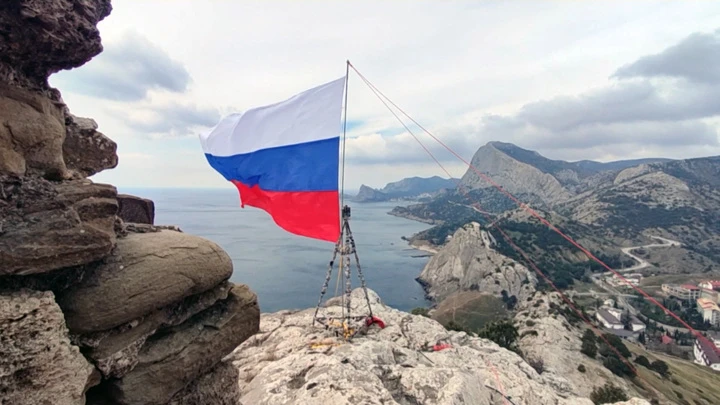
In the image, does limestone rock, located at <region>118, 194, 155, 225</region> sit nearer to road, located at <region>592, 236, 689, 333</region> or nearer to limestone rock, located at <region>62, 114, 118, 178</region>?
limestone rock, located at <region>62, 114, 118, 178</region>

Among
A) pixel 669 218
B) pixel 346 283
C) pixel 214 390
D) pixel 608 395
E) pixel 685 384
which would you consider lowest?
pixel 685 384

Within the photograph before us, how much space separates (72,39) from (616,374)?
164 ft

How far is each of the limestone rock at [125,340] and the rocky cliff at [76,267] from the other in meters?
0.02

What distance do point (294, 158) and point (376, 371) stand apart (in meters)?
7.58

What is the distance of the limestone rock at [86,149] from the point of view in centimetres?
687

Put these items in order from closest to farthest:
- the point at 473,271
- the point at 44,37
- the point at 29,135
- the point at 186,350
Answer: the point at 29,135 < the point at 44,37 < the point at 186,350 < the point at 473,271

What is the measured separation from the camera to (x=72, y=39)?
19.7 ft

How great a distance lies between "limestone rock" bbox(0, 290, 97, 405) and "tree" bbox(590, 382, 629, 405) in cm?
3688

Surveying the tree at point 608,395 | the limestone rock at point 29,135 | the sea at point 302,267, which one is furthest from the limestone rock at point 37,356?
the sea at point 302,267

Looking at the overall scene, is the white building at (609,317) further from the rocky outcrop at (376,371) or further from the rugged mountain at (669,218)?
the rugged mountain at (669,218)

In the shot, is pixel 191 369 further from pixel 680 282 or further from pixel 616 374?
pixel 680 282

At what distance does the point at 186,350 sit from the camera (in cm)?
706

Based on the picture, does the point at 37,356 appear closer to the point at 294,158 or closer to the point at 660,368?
the point at 294,158

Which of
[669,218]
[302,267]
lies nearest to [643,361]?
[302,267]
